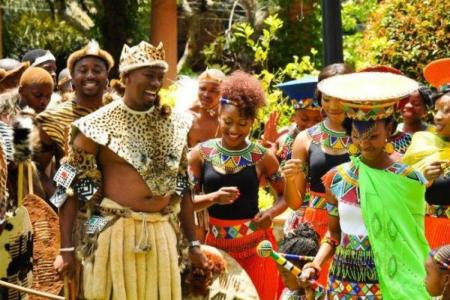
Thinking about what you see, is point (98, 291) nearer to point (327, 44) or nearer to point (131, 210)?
point (131, 210)

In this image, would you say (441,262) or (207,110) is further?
(207,110)

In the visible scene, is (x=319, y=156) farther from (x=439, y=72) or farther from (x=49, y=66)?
(x=49, y=66)

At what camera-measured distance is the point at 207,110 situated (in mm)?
9906

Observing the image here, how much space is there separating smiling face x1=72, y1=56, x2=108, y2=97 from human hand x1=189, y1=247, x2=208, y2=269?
1.41 m

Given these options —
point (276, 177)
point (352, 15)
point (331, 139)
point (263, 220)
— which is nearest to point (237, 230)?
point (263, 220)

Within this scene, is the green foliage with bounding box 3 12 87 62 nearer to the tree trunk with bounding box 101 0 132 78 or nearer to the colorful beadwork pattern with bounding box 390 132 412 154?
the tree trunk with bounding box 101 0 132 78

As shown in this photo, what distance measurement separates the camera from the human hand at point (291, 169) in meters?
8.01

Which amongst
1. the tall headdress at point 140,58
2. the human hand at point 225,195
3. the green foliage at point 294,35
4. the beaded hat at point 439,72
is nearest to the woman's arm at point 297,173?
the human hand at point 225,195

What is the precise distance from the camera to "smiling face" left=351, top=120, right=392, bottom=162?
22.3 ft

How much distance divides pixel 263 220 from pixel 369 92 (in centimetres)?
197

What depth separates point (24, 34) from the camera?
23.4m

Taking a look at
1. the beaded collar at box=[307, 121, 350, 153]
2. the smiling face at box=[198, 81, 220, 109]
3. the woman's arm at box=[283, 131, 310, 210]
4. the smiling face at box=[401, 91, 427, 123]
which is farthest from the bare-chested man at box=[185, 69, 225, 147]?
the smiling face at box=[401, 91, 427, 123]

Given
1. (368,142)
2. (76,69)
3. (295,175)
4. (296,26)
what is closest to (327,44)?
(295,175)

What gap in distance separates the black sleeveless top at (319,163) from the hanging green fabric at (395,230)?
1735mm
